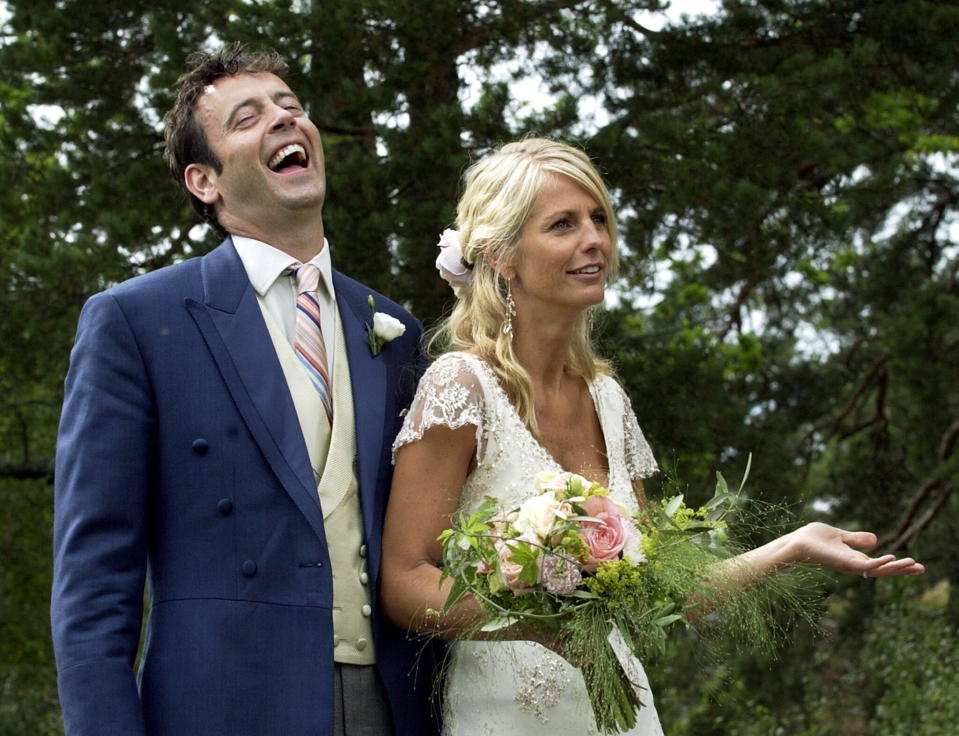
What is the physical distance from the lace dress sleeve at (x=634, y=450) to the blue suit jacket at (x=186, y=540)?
942 mm

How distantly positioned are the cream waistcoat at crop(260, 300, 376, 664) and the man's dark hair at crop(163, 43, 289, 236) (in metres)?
0.51

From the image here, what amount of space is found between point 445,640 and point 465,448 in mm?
457

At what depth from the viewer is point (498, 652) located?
324 cm

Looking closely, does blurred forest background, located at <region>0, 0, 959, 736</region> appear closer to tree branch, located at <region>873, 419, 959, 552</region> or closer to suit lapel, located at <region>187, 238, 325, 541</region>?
tree branch, located at <region>873, 419, 959, 552</region>

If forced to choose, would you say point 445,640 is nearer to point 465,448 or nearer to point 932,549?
point 465,448

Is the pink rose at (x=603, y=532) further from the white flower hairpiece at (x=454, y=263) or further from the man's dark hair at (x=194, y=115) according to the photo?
the man's dark hair at (x=194, y=115)

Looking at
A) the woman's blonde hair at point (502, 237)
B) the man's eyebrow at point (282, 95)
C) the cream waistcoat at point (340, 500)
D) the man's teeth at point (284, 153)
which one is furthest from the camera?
the woman's blonde hair at point (502, 237)

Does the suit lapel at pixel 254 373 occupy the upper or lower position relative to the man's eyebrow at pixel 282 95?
lower

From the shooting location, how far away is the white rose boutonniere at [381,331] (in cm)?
326

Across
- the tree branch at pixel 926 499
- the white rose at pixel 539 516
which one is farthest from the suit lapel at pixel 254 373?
the tree branch at pixel 926 499

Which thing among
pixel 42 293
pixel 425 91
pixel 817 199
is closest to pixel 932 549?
pixel 817 199

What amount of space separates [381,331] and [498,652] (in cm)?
82

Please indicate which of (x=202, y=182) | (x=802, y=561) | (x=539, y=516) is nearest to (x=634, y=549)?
(x=539, y=516)

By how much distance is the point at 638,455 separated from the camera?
12.1ft
